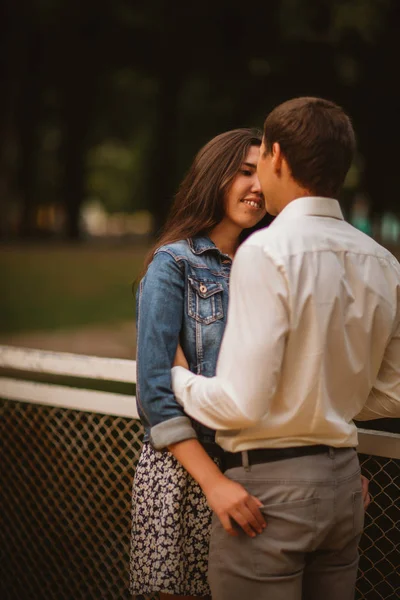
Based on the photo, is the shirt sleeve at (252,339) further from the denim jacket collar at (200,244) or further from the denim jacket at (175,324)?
the denim jacket collar at (200,244)

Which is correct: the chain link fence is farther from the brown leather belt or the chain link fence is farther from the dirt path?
the dirt path

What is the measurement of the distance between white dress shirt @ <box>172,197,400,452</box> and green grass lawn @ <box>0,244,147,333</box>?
37.2ft

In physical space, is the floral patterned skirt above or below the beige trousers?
below

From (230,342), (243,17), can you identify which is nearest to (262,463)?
(230,342)

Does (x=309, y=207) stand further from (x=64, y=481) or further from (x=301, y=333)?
(x=64, y=481)

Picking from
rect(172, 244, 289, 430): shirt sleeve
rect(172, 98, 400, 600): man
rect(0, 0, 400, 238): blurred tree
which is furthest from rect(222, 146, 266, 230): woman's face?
rect(0, 0, 400, 238): blurred tree

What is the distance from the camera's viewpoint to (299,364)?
1.79 m

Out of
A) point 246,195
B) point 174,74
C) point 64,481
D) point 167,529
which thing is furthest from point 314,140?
point 174,74

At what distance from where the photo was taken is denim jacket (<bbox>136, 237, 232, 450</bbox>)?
2051 mm

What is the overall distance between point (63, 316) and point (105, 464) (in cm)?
1116

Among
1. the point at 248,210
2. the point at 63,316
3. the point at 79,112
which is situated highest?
the point at 248,210

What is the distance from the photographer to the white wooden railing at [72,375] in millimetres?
2930

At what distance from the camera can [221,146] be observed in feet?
7.66

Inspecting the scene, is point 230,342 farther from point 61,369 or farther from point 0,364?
point 0,364
